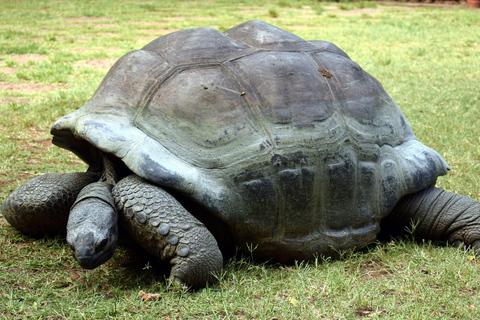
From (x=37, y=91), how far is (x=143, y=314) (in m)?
4.84

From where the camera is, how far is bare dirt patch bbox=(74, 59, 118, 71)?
7.73m

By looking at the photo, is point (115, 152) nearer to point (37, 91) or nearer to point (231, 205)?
point (231, 205)

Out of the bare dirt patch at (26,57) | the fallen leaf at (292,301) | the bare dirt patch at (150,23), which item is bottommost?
the bare dirt patch at (150,23)

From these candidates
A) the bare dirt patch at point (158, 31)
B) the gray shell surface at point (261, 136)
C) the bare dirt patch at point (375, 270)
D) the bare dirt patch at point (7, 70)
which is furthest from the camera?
the bare dirt patch at point (158, 31)

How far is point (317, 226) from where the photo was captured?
2.88 meters

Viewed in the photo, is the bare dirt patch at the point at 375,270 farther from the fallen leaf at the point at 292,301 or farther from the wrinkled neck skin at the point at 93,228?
the wrinkled neck skin at the point at 93,228

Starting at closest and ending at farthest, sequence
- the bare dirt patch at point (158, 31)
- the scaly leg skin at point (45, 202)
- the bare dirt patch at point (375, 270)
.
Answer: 1. the bare dirt patch at point (375, 270)
2. the scaly leg skin at point (45, 202)
3. the bare dirt patch at point (158, 31)

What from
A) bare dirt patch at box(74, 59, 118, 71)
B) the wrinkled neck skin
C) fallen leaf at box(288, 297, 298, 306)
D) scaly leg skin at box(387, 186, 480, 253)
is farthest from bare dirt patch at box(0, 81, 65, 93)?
fallen leaf at box(288, 297, 298, 306)

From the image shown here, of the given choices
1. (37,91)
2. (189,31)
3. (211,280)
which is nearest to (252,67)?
(189,31)

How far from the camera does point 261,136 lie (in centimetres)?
271

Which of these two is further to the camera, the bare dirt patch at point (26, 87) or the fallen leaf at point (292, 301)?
the bare dirt patch at point (26, 87)

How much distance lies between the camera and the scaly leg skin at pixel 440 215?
3094 mm

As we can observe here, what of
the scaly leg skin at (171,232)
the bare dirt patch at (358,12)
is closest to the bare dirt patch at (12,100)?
the scaly leg skin at (171,232)

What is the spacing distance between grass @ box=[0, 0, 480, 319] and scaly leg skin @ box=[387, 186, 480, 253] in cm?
11
